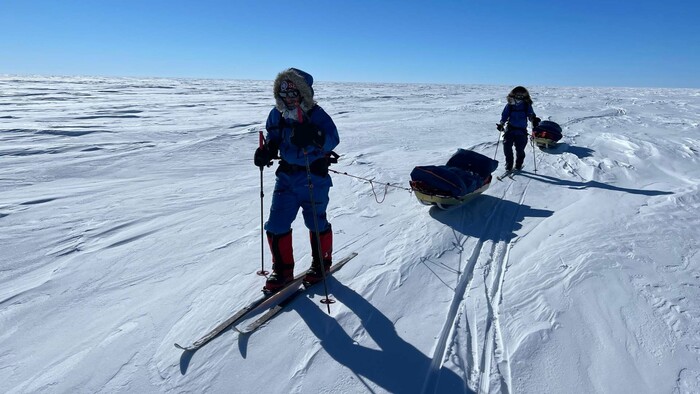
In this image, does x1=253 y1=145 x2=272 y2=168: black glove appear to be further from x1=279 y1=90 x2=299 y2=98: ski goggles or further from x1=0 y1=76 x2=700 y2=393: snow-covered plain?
x1=0 y1=76 x2=700 y2=393: snow-covered plain

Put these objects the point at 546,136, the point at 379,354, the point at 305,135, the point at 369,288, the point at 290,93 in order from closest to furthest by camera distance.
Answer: the point at 379,354 < the point at 305,135 < the point at 290,93 < the point at 369,288 < the point at 546,136

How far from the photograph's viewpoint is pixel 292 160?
312 centimetres

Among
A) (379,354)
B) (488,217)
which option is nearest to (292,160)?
(379,354)

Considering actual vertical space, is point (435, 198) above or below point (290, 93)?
below

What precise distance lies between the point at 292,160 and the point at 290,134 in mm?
205

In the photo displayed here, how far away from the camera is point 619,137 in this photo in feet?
38.6

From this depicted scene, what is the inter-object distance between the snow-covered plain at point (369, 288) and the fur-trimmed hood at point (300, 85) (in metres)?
1.56

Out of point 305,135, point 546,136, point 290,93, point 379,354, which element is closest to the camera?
point 379,354

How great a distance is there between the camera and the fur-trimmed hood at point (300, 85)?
304cm

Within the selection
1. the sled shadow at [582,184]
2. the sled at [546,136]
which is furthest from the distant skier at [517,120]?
the sled at [546,136]

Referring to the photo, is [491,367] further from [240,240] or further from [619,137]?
[619,137]

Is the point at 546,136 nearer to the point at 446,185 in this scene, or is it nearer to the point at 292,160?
the point at 446,185

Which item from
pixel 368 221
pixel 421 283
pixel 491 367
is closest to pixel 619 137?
pixel 368 221

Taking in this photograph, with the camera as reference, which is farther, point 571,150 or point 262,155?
point 571,150
